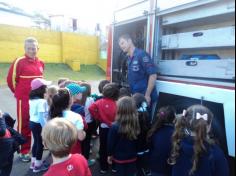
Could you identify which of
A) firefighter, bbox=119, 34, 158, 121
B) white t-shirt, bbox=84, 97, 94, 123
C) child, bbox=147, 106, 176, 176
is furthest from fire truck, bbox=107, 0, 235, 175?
white t-shirt, bbox=84, 97, 94, 123

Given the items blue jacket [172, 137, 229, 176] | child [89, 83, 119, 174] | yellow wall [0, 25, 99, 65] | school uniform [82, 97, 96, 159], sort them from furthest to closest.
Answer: yellow wall [0, 25, 99, 65]
school uniform [82, 97, 96, 159]
child [89, 83, 119, 174]
blue jacket [172, 137, 229, 176]

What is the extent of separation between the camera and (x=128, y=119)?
2.55 metres

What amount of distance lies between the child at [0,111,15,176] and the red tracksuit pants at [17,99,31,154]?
119 centimetres

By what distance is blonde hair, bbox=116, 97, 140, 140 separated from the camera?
2.55 metres

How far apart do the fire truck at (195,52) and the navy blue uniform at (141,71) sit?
0.13 m

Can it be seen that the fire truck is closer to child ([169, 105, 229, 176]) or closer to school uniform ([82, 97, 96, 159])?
child ([169, 105, 229, 176])

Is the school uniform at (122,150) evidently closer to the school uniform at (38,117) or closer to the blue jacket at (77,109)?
the blue jacket at (77,109)

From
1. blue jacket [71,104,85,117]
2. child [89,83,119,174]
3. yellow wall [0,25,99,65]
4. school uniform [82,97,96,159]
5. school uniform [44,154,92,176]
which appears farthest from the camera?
yellow wall [0,25,99,65]

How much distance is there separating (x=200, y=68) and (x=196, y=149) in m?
1.10

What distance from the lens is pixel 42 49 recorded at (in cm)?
1753

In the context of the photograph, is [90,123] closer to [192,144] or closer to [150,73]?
[150,73]

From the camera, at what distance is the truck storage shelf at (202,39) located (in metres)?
2.50

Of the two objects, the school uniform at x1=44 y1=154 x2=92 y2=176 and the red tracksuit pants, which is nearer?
the school uniform at x1=44 y1=154 x2=92 y2=176

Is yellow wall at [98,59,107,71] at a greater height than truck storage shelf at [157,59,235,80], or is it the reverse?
truck storage shelf at [157,59,235,80]
